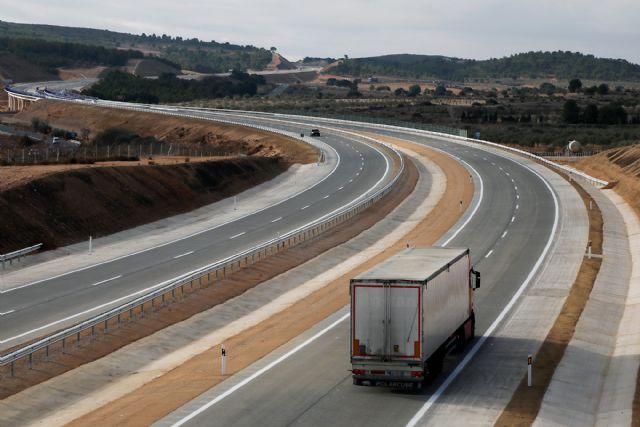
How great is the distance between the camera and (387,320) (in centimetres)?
2414

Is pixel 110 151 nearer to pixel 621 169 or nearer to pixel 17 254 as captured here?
pixel 621 169

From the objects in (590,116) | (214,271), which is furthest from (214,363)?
(590,116)

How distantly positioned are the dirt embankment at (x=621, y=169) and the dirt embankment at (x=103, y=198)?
88.8ft

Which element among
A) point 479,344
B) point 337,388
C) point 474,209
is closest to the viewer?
point 337,388

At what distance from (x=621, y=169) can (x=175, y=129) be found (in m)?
59.5

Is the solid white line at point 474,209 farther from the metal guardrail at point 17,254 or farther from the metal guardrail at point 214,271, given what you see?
the metal guardrail at point 17,254

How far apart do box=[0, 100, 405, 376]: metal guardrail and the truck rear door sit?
1010 cm

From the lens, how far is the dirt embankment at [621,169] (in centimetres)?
6982

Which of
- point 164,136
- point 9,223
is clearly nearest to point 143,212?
point 9,223

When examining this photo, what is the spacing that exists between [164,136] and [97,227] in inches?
2577

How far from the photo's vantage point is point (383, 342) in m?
24.2

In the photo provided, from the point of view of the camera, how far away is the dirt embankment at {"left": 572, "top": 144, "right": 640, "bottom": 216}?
2749 inches

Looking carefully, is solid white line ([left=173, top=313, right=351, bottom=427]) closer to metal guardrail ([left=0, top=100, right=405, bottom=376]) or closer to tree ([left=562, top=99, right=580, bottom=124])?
metal guardrail ([left=0, top=100, right=405, bottom=376])

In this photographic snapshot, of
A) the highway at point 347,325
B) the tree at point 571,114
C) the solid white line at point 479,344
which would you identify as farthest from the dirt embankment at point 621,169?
the tree at point 571,114
